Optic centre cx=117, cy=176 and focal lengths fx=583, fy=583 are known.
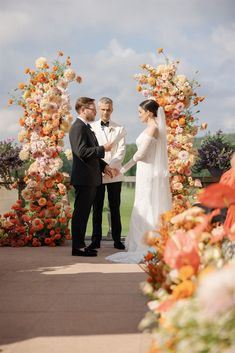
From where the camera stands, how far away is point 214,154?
8516 millimetres

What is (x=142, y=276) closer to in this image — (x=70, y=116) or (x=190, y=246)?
(x=70, y=116)

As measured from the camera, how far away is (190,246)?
151 centimetres

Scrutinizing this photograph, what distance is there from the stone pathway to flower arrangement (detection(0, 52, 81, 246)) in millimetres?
1224

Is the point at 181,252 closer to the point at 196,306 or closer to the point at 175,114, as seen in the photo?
the point at 196,306

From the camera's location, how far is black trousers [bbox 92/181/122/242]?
286 inches

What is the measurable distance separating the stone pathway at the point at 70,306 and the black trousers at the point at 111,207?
2.38 ft

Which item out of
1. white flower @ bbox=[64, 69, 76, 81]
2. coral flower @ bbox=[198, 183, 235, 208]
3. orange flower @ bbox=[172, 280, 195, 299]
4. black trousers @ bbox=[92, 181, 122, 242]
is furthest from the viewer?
white flower @ bbox=[64, 69, 76, 81]

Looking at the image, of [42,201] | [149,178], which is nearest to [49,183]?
[42,201]

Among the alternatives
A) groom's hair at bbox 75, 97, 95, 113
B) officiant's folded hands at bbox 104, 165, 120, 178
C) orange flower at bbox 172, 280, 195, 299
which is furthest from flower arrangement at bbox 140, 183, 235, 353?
officiant's folded hands at bbox 104, 165, 120, 178

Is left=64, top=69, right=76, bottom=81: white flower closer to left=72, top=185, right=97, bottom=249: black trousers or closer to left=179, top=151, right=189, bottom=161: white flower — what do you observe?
left=179, top=151, right=189, bottom=161: white flower

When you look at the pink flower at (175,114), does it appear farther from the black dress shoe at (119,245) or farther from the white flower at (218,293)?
the white flower at (218,293)

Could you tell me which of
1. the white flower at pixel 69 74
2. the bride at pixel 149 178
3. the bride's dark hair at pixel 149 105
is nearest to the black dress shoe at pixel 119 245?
the bride at pixel 149 178

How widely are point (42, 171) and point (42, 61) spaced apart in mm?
1525

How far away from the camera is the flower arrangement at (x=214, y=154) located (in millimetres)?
8508
